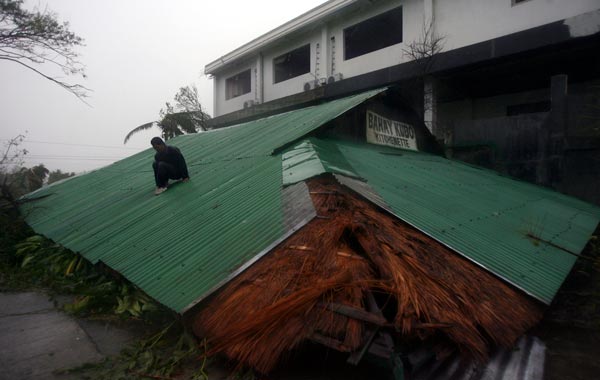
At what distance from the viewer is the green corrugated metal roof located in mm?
3250

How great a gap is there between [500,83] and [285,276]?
13.7m

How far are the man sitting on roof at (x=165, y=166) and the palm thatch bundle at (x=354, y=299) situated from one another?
389 cm

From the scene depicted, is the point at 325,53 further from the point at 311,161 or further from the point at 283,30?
the point at 311,161

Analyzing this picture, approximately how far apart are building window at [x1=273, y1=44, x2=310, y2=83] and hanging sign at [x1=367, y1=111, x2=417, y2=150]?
956 centimetres

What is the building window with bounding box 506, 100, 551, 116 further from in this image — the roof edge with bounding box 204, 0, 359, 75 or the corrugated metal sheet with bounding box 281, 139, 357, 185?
the corrugated metal sheet with bounding box 281, 139, 357, 185

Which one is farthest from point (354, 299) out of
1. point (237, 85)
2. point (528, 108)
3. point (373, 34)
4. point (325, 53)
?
point (237, 85)

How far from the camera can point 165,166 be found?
6031 millimetres

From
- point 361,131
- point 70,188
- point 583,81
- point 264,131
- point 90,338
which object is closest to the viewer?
point 90,338

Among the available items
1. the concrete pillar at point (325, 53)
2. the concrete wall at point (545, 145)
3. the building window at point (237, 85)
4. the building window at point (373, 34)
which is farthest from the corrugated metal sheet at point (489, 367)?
the building window at point (237, 85)

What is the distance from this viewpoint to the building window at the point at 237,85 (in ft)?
66.8

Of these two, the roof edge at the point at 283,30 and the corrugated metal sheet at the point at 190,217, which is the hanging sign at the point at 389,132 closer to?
the corrugated metal sheet at the point at 190,217

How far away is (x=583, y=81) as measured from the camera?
41.2 ft

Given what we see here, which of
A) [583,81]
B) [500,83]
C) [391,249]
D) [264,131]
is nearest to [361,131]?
[264,131]

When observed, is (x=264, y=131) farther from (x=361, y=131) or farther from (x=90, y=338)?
(x=90, y=338)
